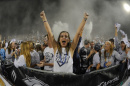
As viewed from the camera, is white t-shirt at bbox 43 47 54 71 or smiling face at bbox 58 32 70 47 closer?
smiling face at bbox 58 32 70 47

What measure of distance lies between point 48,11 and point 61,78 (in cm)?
109

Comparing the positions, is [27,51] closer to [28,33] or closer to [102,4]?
[28,33]

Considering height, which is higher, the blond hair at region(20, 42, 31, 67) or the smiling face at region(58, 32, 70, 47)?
the smiling face at region(58, 32, 70, 47)

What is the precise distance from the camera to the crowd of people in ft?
6.16

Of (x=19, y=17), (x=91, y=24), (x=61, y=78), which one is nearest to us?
(x=61, y=78)

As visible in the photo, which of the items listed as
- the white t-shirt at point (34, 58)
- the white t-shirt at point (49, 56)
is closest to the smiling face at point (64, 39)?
the white t-shirt at point (49, 56)

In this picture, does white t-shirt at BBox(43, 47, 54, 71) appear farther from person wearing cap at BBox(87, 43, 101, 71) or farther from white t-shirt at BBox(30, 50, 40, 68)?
person wearing cap at BBox(87, 43, 101, 71)

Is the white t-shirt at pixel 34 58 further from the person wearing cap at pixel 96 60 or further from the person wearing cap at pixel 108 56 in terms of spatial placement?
the person wearing cap at pixel 108 56

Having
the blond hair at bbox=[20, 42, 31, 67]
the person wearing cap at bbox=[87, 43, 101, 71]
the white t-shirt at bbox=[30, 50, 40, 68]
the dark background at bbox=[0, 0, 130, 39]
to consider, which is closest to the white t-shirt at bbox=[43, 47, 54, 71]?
the white t-shirt at bbox=[30, 50, 40, 68]

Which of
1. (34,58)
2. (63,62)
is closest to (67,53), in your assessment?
(63,62)

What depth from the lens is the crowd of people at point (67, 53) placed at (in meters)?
1.88

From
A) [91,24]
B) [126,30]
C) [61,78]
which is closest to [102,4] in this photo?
[91,24]

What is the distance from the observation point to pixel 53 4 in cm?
236

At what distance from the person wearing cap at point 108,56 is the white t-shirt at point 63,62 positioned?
0.67 metres
